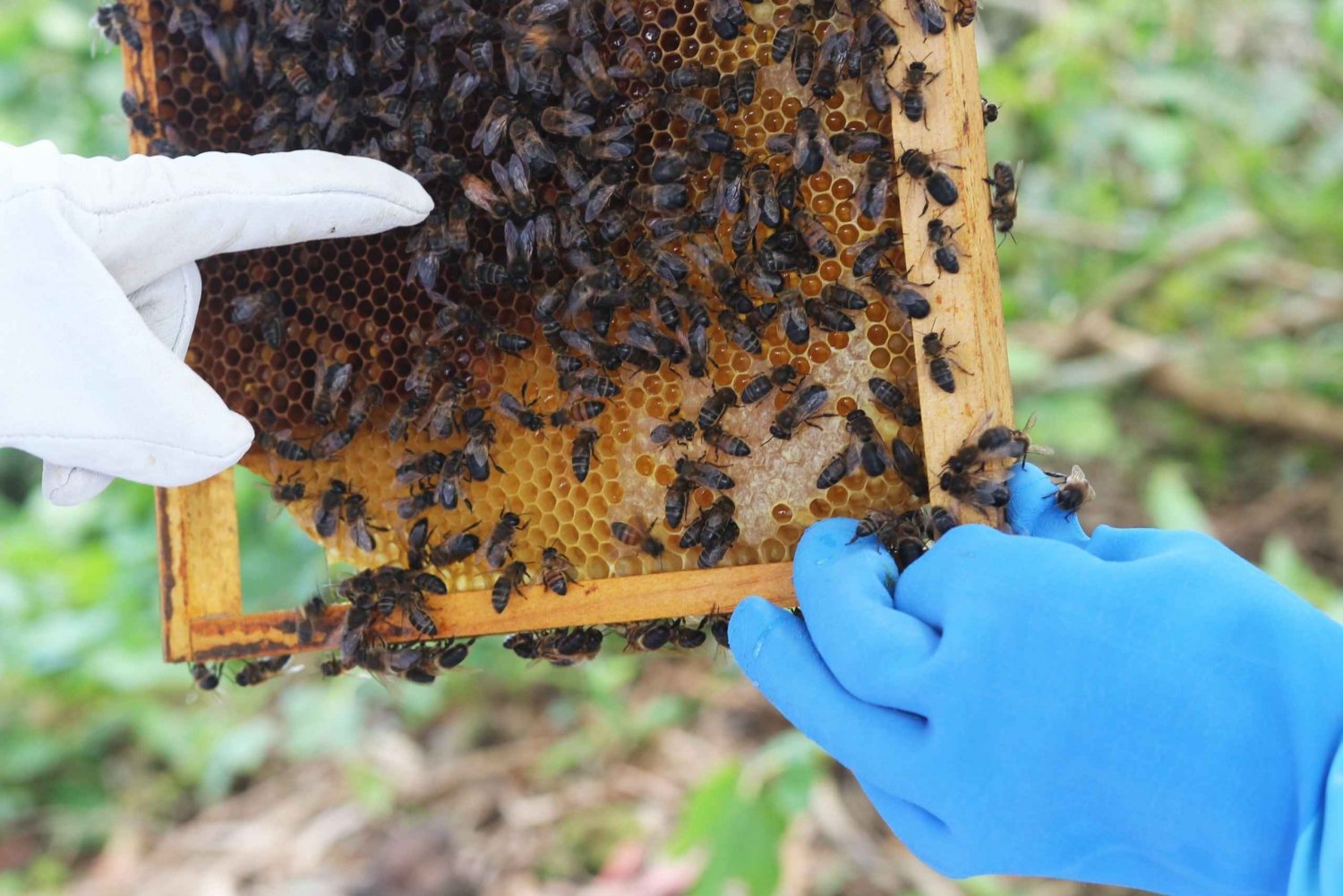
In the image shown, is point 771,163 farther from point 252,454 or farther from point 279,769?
point 279,769

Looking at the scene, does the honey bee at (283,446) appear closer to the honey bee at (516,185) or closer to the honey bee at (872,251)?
the honey bee at (516,185)

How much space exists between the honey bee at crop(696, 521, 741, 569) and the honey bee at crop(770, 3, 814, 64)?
5.07ft

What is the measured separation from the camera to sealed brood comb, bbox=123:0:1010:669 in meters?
3.00

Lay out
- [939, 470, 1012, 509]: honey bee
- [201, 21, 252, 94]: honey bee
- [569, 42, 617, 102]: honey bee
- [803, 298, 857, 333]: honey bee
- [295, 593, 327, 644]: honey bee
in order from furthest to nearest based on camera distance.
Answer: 1. [201, 21, 252, 94]: honey bee
2. [295, 593, 327, 644]: honey bee
3. [569, 42, 617, 102]: honey bee
4. [803, 298, 857, 333]: honey bee
5. [939, 470, 1012, 509]: honey bee

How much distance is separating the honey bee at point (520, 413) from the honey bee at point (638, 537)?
0.45 m

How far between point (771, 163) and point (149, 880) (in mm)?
7105

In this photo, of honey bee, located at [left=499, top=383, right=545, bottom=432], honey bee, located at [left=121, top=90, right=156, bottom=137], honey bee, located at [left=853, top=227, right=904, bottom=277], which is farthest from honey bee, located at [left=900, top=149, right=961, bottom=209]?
Result: honey bee, located at [left=121, top=90, right=156, bottom=137]

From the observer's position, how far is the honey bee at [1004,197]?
124 inches

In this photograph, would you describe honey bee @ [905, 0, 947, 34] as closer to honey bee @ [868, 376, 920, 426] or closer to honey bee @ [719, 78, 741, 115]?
honey bee @ [719, 78, 741, 115]

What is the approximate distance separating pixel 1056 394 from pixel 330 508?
20.4 feet

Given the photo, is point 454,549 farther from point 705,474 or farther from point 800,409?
point 800,409

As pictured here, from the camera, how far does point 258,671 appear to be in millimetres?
3893

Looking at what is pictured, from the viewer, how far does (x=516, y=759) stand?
7.43m

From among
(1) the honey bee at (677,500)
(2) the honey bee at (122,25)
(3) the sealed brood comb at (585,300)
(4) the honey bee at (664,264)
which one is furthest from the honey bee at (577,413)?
(2) the honey bee at (122,25)
